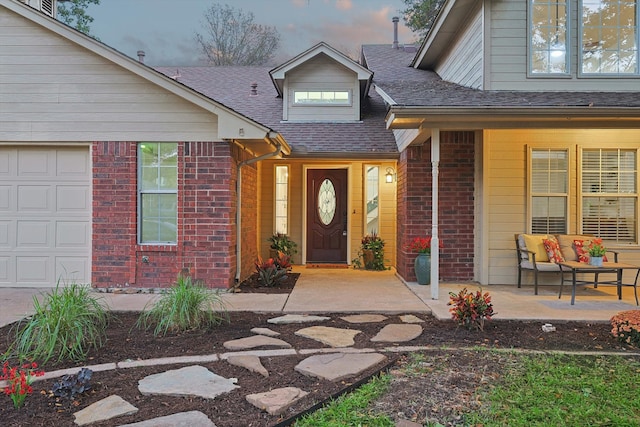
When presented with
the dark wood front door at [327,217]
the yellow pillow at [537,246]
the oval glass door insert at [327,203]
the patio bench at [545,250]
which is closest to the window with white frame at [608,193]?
the patio bench at [545,250]

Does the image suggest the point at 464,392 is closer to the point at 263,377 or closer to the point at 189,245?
the point at 263,377

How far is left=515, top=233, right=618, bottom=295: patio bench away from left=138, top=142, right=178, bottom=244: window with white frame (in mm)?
5520

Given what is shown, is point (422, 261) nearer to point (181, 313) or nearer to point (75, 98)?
point (181, 313)

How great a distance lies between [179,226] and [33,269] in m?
2.51

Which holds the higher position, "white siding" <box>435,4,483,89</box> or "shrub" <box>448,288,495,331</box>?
"white siding" <box>435,4,483,89</box>

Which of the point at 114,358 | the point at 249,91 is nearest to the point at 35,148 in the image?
the point at 114,358

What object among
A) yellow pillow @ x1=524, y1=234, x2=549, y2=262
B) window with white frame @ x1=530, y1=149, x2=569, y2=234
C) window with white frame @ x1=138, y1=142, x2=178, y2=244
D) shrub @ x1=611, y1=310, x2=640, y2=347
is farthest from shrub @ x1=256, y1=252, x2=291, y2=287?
shrub @ x1=611, y1=310, x2=640, y2=347

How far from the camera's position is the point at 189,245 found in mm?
7027

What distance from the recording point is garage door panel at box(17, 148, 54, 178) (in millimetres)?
7250

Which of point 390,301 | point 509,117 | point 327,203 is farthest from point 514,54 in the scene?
point 327,203

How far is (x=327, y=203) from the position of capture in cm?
1055

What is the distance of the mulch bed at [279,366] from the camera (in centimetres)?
286

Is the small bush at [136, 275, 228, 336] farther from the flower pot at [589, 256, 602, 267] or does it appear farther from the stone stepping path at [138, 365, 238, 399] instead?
the flower pot at [589, 256, 602, 267]

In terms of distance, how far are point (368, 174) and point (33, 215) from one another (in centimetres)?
660
